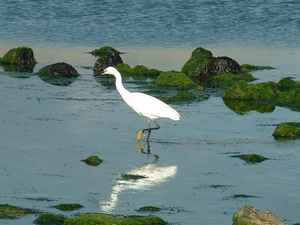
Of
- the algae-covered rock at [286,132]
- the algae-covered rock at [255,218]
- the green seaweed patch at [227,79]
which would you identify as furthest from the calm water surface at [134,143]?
the algae-covered rock at [255,218]

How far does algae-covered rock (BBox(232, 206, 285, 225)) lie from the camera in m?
15.6

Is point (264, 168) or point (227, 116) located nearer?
point (264, 168)

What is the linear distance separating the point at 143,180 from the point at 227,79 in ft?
44.0

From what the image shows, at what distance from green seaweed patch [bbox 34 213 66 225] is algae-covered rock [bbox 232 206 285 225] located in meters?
2.92

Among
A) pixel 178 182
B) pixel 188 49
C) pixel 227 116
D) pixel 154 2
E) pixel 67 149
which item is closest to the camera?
pixel 178 182

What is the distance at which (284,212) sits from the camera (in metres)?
18.2

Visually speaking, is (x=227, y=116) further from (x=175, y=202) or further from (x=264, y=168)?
(x=175, y=202)

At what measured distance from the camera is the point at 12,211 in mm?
17609

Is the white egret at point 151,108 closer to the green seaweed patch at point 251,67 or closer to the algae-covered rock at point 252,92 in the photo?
the algae-covered rock at point 252,92

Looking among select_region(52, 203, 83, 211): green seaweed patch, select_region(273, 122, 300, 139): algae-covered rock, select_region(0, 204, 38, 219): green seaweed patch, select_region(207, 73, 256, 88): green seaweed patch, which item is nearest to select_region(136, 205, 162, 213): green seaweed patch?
select_region(52, 203, 83, 211): green seaweed patch

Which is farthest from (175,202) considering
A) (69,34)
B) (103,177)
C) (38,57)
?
(69,34)

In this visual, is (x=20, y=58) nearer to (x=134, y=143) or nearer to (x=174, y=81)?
(x=174, y=81)

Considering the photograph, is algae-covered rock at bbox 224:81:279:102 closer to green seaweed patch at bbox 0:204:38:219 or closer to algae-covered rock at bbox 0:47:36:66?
algae-covered rock at bbox 0:47:36:66

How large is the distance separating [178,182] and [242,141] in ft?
13.8
